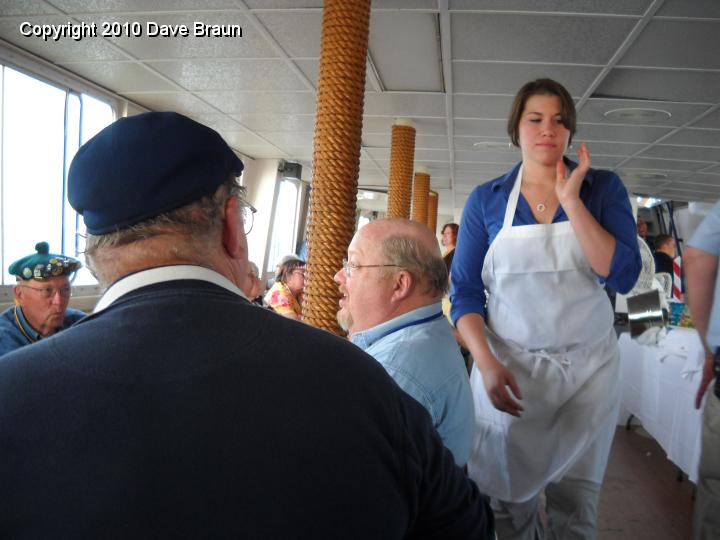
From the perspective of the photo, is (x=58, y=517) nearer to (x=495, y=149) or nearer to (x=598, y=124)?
(x=598, y=124)

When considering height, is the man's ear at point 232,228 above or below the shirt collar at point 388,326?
above

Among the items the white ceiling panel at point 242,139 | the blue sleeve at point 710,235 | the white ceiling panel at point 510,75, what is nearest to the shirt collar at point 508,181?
the blue sleeve at point 710,235

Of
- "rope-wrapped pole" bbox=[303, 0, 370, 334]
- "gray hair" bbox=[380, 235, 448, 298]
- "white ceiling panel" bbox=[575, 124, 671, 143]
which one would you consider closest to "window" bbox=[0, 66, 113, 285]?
"rope-wrapped pole" bbox=[303, 0, 370, 334]

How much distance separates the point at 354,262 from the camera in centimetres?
148

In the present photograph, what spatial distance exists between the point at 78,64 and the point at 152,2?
1.83 m

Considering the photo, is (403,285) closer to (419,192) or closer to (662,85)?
(662,85)

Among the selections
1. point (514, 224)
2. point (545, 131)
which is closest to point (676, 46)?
point (545, 131)

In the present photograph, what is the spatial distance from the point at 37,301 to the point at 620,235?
2.55 meters

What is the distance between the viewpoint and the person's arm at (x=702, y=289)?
1307 millimetres

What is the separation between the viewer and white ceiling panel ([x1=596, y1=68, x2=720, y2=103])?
4.44 meters

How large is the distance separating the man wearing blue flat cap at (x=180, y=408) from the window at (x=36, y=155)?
4415 millimetres

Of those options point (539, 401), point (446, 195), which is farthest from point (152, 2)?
point (446, 195)

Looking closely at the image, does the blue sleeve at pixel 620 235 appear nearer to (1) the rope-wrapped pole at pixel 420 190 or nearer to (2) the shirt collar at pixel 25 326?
(2) the shirt collar at pixel 25 326

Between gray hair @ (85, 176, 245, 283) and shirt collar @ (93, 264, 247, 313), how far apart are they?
0.10 feet
